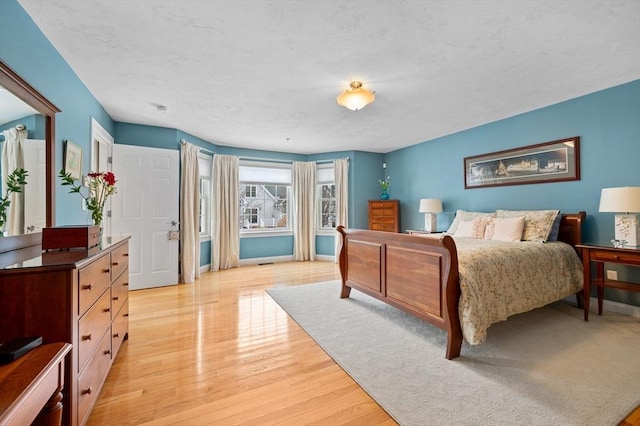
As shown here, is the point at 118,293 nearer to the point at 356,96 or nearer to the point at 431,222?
the point at 356,96

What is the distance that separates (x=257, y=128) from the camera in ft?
14.2

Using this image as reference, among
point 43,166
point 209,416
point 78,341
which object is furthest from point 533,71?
point 43,166

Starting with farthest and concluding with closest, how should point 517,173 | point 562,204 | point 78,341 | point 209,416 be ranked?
point 517,173, point 562,204, point 209,416, point 78,341

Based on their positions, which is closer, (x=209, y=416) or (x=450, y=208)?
(x=209, y=416)

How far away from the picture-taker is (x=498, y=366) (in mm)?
1979

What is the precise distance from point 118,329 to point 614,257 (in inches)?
173

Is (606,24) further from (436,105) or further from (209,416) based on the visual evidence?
(209,416)

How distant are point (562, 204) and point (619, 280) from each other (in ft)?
3.21

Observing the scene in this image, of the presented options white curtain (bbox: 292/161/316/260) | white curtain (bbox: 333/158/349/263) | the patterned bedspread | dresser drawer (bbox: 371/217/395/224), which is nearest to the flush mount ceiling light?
the patterned bedspread

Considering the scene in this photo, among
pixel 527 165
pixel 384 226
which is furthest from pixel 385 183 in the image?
pixel 527 165

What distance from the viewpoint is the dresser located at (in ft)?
18.2

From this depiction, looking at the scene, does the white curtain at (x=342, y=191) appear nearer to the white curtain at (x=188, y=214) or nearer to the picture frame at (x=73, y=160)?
the white curtain at (x=188, y=214)

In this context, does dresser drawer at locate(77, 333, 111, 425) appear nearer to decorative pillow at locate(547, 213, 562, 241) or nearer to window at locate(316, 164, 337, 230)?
decorative pillow at locate(547, 213, 562, 241)

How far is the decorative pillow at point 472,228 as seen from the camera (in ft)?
11.7
